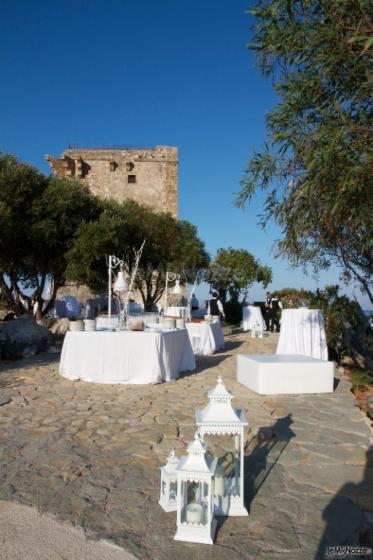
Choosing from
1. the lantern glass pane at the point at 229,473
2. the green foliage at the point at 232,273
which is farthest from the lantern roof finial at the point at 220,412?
the green foliage at the point at 232,273

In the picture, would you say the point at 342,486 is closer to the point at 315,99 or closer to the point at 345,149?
the point at 345,149

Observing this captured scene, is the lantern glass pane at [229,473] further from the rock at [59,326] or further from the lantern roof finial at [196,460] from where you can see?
the rock at [59,326]

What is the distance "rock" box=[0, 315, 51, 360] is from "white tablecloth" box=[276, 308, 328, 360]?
6046 millimetres

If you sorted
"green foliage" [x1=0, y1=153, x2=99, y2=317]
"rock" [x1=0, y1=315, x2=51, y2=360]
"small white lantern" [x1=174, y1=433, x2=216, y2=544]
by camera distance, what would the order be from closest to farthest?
1. "small white lantern" [x1=174, y1=433, x2=216, y2=544]
2. "rock" [x1=0, y1=315, x2=51, y2=360]
3. "green foliage" [x1=0, y1=153, x2=99, y2=317]

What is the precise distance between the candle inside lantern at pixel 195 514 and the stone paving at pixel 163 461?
0.14 meters

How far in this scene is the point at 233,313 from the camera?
25.0 metres

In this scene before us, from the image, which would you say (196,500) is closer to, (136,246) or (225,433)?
(225,433)

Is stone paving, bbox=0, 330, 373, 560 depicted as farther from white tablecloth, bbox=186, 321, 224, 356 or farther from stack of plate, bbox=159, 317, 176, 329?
white tablecloth, bbox=186, 321, 224, 356

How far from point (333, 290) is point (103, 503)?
935 cm

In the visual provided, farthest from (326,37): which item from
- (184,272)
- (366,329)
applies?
(184,272)

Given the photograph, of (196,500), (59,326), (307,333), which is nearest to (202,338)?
(307,333)

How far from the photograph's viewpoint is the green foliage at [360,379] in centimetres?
788

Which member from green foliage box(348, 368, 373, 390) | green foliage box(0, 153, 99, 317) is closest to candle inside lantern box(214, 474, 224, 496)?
green foliage box(348, 368, 373, 390)

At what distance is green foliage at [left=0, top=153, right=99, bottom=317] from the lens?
12.9m
